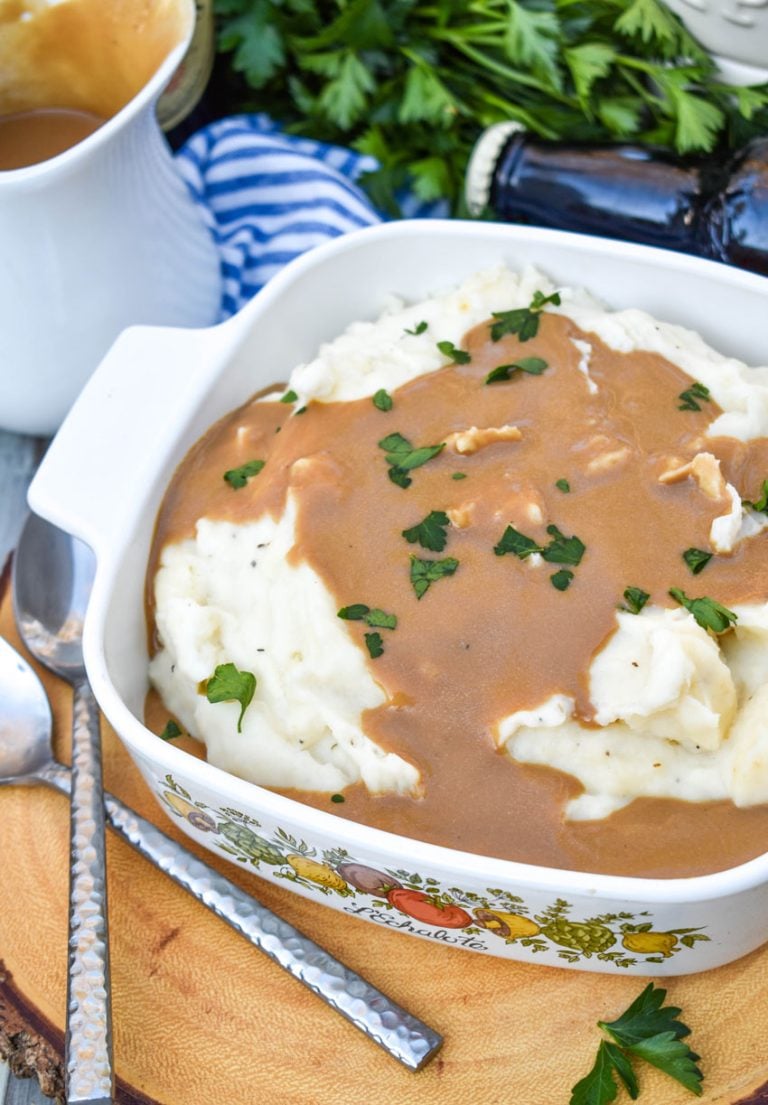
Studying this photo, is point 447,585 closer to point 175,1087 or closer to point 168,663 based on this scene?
point 168,663

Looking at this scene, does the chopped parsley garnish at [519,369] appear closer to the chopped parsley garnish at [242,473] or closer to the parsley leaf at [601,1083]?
the chopped parsley garnish at [242,473]

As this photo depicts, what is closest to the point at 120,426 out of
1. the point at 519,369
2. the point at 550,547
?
the point at 519,369

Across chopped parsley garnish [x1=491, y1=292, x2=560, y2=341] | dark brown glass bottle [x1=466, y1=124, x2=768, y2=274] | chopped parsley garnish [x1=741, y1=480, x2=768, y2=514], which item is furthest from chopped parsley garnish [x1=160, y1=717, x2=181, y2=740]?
dark brown glass bottle [x1=466, y1=124, x2=768, y2=274]

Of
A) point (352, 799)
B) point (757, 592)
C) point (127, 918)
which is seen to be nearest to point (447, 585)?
point (352, 799)

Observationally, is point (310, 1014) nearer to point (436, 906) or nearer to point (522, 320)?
point (436, 906)

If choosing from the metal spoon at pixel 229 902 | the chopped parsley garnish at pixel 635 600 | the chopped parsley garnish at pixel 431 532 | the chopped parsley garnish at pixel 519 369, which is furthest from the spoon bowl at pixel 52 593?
the chopped parsley garnish at pixel 635 600

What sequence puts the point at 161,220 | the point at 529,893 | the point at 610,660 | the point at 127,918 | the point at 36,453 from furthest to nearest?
the point at 36,453 → the point at 161,220 → the point at 127,918 → the point at 610,660 → the point at 529,893
